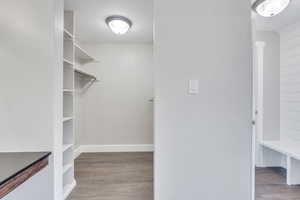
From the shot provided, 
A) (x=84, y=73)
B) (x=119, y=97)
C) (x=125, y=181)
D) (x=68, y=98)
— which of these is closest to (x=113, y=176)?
(x=125, y=181)

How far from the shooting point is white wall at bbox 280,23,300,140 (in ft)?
10.4

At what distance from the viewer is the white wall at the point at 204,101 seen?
72.8 inches

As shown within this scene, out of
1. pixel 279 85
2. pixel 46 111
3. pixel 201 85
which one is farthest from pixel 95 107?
pixel 279 85

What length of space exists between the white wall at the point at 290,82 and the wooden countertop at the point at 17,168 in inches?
133

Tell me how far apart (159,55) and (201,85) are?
1.45ft

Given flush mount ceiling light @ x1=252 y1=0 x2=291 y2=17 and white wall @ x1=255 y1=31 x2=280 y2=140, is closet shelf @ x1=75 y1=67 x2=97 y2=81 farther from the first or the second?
white wall @ x1=255 y1=31 x2=280 y2=140

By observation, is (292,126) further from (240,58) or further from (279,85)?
(240,58)

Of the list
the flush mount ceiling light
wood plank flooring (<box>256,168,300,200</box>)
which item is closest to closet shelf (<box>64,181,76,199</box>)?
wood plank flooring (<box>256,168,300,200</box>)

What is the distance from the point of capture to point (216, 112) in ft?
6.12

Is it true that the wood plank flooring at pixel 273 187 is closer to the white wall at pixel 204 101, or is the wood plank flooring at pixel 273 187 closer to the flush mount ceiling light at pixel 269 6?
the white wall at pixel 204 101

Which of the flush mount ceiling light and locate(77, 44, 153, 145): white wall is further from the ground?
the flush mount ceiling light

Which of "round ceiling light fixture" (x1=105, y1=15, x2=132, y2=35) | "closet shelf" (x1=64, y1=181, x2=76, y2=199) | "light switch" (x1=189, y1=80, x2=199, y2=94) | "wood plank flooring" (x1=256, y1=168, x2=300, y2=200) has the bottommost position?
"wood plank flooring" (x1=256, y1=168, x2=300, y2=200)

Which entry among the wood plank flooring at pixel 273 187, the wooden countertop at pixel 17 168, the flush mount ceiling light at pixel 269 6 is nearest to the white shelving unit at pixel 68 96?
the wooden countertop at pixel 17 168

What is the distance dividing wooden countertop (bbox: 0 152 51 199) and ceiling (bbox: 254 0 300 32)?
3.06 m
